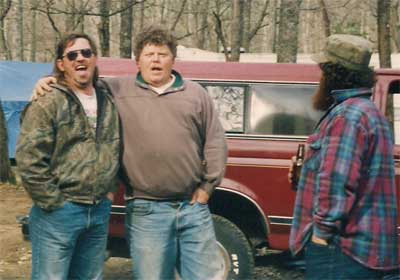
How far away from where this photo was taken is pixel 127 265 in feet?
20.6

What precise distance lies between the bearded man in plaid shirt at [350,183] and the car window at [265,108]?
2065 millimetres

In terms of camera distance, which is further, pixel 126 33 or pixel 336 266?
pixel 126 33

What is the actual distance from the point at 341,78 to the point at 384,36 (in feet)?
27.8

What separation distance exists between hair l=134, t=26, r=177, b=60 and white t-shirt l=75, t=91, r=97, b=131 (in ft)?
1.17

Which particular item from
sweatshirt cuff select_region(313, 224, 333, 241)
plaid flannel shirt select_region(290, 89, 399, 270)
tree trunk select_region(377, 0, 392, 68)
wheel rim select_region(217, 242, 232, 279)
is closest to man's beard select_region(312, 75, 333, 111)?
plaid flannel shirt select_region(290, 89, 399, 270)

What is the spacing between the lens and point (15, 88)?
14.5m

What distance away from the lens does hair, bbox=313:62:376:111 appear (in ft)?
9.94

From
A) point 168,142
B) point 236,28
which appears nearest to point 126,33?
point 236,28

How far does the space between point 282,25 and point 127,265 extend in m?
5.72

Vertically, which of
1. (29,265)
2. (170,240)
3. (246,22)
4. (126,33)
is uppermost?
(246,22)

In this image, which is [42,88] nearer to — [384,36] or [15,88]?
[384,36]

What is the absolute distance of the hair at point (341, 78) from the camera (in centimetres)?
303

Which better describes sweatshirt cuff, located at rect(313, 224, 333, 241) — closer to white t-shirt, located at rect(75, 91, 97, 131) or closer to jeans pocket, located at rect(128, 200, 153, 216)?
jeans pocket, located at rect(128, 200, 153, 216)

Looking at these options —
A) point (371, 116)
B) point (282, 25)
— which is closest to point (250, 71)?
point (371, 116)
